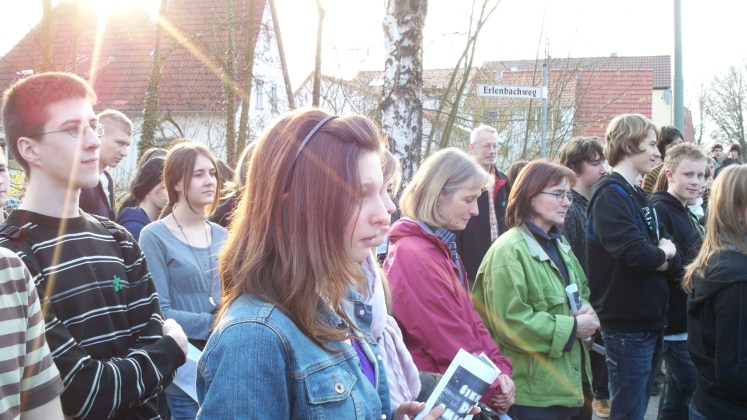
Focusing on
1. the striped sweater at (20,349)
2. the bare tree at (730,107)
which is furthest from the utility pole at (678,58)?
the bare tree at (730,107)

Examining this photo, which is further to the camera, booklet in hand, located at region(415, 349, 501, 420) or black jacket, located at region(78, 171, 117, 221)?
black jacket, located at region(78, 171, 117, 221)

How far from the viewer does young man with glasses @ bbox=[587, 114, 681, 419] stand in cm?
446

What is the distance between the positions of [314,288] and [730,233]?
3.01 m

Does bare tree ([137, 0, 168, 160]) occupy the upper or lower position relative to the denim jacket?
upper

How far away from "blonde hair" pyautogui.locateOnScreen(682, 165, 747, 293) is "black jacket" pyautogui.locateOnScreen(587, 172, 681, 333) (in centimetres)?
60

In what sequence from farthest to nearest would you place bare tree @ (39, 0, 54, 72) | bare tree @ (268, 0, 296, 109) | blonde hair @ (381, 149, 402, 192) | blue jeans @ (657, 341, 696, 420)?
bare tree @ (268, 0, 296, 109) → bare tree @ (39, 0, 54, 72) → blue jeans @ (657, 341, 696, 420) → blonde hair @ (381, 149, 402, 192)

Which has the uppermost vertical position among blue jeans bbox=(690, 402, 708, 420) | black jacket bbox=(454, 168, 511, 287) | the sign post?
the sign post

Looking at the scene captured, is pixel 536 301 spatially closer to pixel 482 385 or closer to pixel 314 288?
pixel 482 385

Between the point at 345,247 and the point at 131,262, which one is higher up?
the point at 345,247

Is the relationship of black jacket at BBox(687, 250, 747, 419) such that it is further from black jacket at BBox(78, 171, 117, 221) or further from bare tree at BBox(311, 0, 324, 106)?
bare tree at BBox(311, 0, 324, 106)

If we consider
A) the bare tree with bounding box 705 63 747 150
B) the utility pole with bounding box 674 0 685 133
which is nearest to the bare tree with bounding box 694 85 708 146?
the bare tree with bounding box 705 63 747 150

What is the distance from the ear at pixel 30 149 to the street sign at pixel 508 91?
6930mm

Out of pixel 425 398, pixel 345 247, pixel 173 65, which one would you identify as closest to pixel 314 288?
pixel 345 247

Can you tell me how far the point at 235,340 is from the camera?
1.43 meters
